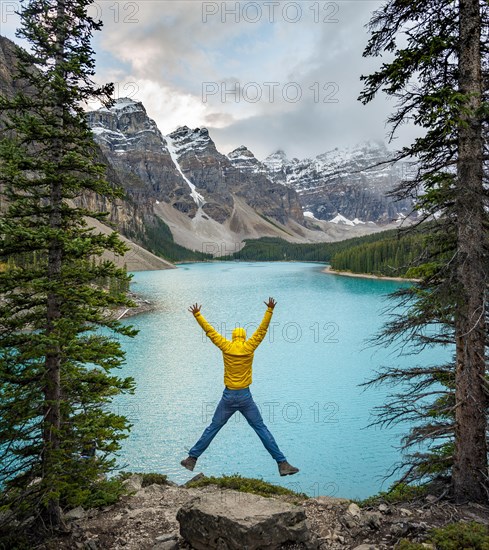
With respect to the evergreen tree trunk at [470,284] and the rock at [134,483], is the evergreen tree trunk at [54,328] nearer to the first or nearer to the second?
the rock at [134,483]

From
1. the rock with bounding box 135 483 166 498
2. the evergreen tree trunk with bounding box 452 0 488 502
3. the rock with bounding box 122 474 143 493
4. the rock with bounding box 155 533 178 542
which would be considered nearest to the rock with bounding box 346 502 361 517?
the evergreen tree trunk with bounding box 452 0 488 502

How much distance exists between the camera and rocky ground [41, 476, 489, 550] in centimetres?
657

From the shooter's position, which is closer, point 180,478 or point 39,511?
point 39,511

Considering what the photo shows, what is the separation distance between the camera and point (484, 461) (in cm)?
735

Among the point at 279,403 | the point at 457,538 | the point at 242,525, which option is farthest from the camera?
the point at 279,403

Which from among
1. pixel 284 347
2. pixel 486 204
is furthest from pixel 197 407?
pixel 486 204

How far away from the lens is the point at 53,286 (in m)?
7.49

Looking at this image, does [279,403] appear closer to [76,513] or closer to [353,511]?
[353,511]

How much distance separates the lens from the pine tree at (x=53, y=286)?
7.54m

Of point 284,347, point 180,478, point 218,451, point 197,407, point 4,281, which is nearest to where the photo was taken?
point 4,281

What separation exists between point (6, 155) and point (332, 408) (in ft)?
74.8

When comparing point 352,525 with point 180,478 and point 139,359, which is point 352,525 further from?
point 139,359

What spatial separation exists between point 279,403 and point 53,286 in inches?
815

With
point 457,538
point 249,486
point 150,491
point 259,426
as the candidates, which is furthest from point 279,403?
point 457,538
